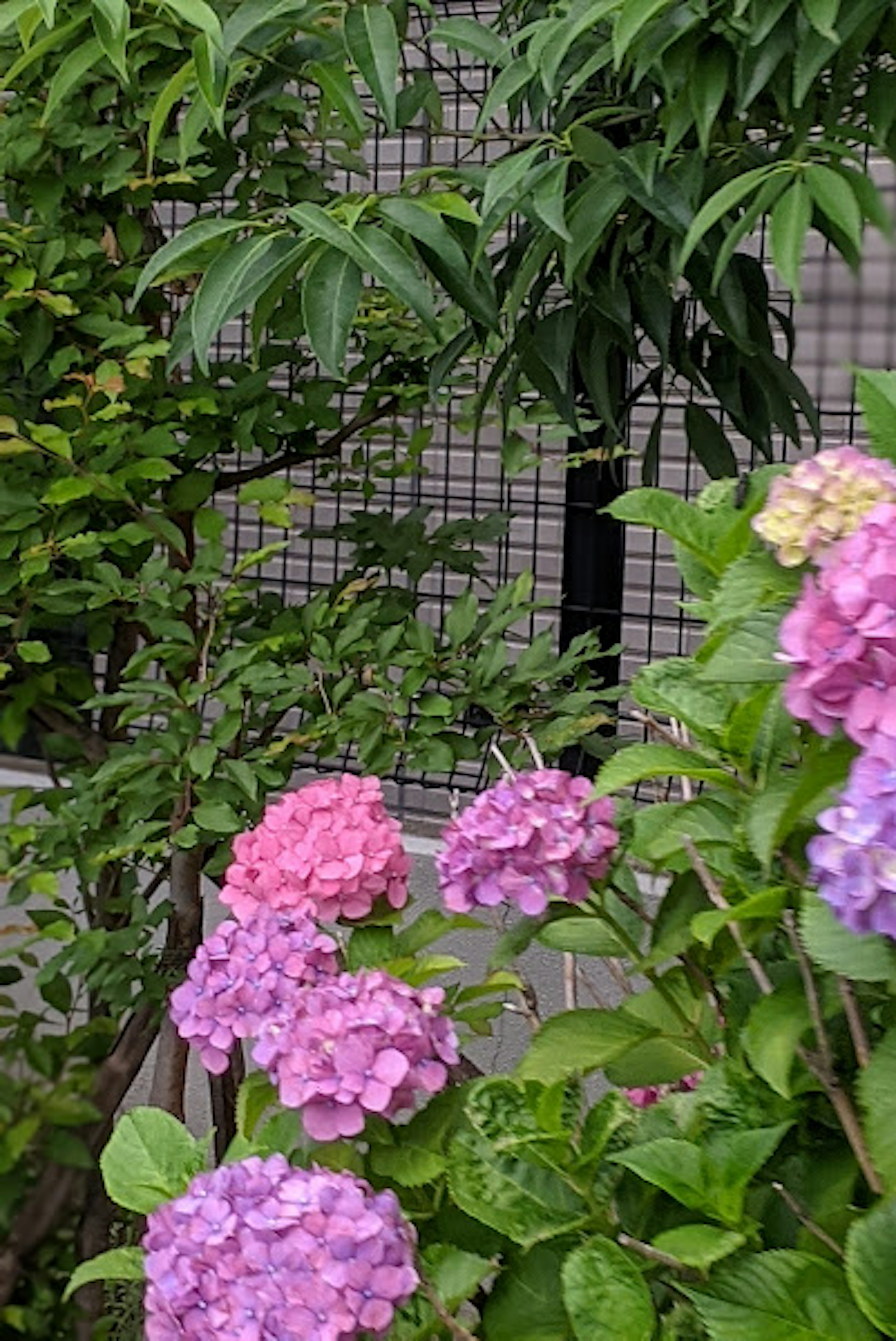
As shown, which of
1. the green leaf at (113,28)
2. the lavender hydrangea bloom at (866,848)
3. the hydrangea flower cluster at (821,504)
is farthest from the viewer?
the green leaf at (113,28)

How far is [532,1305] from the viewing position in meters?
0.98

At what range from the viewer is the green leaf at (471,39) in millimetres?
1536

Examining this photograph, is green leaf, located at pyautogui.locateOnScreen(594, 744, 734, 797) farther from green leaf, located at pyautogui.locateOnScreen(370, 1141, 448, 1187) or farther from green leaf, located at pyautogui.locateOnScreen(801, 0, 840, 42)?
green leaf, located at pyautogui.locateOnScreen(801, 0, 840, 42)

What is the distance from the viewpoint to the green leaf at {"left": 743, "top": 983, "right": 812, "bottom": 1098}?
2.82 ft

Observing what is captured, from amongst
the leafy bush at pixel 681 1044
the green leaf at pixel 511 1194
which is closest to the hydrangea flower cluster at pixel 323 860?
the leafy bush at pixel 681 1044

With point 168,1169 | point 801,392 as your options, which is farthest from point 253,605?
point 168,1169

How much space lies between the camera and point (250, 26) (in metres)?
1.33

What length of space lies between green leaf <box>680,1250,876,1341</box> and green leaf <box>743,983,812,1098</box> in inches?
2.9

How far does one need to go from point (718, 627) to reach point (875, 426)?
0.12 m

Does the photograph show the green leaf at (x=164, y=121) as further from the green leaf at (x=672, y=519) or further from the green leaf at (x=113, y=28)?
the green leaf at (x=672, y=519)

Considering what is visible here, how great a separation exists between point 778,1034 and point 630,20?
68 centimetres

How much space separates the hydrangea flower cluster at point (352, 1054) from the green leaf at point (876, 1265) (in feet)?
0.91

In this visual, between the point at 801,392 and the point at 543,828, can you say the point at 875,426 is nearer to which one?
the point at 543,828

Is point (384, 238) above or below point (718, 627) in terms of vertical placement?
above
